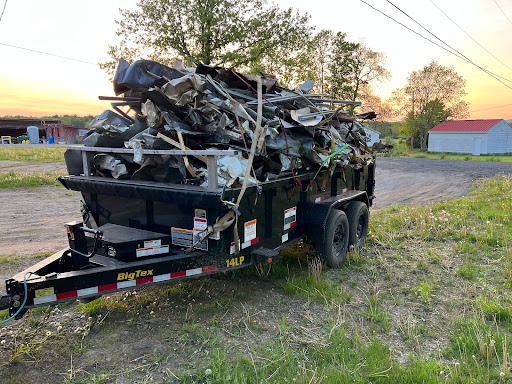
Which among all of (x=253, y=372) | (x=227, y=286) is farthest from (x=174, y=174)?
(x=253, y=372)

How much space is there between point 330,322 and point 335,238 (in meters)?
1.83

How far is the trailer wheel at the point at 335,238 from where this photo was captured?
504cm

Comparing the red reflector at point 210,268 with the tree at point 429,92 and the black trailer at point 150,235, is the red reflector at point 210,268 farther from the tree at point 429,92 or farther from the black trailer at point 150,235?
the tree at point 429,92

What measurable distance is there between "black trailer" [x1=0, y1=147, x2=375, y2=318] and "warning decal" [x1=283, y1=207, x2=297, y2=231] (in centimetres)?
1

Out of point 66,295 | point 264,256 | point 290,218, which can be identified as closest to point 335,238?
point 290,218

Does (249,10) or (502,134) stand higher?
(249,10)

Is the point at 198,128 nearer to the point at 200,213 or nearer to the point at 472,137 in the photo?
the point at 200,213

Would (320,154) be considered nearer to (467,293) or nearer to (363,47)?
(467,293)

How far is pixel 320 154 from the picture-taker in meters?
4.79

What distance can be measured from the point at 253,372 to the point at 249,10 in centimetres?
2233

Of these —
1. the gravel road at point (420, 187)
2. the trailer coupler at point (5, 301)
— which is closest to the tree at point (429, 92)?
the gravel road at point (420, 187)

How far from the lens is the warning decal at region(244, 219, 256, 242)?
3.71m

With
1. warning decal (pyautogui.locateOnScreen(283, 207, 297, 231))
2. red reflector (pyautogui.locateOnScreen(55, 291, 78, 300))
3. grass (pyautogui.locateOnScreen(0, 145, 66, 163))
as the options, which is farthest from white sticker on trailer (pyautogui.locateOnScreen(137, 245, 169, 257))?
grass (pyautogui.locateOnScreen(0, 145, 66, 163))

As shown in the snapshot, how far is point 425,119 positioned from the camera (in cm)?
5078
